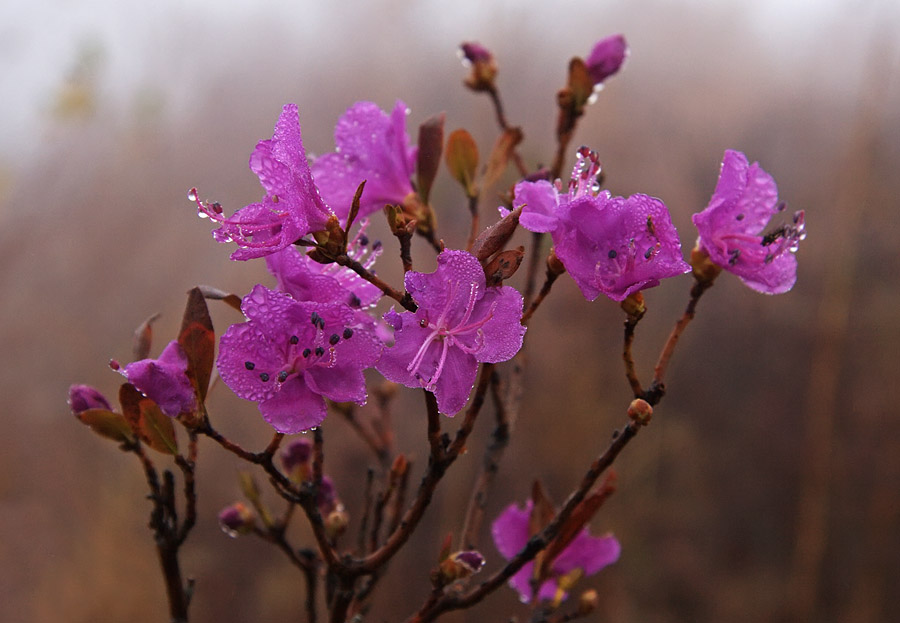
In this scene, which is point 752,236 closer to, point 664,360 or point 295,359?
point 664,360

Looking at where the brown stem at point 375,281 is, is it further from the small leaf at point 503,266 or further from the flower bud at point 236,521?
the flower bud at point 236,521

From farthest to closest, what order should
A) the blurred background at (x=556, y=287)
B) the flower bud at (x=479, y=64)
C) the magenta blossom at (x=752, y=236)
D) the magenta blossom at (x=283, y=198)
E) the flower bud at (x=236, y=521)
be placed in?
1. the blurred background at (x=556, y=287)
2. the flower bud at (x=479, y=64)
3. the flower bud at (x=236, y=521)
4. the magenta blossom at (x=752, y=236)
5. the magenta blossom at (x=283, y=198)

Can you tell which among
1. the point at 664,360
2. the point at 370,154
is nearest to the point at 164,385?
the point at 370,154

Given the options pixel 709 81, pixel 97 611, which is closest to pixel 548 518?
pixel 97 611

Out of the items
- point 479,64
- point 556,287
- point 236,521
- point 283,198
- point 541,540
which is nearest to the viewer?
point 283,198

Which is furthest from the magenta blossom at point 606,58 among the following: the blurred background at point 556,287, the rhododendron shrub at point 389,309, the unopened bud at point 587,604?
the blurred background at point 556,287

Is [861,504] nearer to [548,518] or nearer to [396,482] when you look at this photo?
[548,518]
